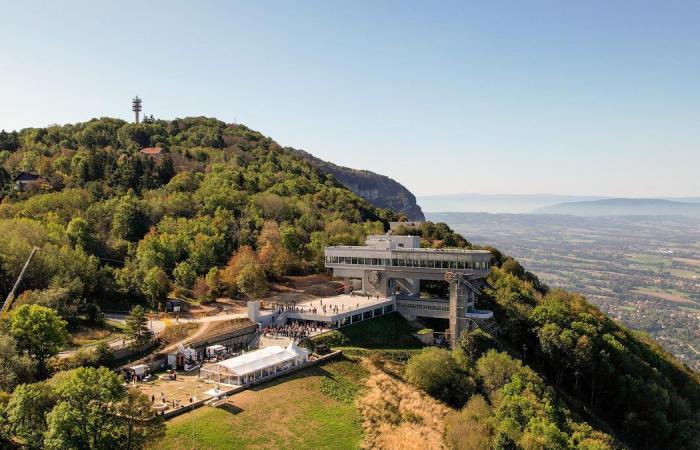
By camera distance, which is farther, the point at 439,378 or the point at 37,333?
the point at 439,378

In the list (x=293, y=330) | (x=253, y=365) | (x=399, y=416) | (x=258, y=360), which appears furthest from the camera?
(x=293, y=330)

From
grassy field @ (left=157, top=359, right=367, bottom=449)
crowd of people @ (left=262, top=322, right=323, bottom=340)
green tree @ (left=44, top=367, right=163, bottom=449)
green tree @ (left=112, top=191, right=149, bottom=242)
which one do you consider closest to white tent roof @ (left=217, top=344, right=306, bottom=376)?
grassy field @ (left=157, top=359, right=367, bottom=449)

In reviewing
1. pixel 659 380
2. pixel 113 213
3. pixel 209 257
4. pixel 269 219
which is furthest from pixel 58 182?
pixel 659 380

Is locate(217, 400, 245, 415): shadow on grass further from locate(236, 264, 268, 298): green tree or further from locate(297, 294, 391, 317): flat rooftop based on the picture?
locate(236, 264, 268, 298): green tree

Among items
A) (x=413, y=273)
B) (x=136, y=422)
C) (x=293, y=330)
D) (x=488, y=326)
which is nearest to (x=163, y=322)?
(x=293, y=330)

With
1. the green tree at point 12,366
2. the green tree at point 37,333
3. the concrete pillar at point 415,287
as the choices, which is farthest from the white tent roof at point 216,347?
the concrete pillar at point 415,287

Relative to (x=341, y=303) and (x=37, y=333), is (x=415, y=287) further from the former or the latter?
(x=37, y=333)
